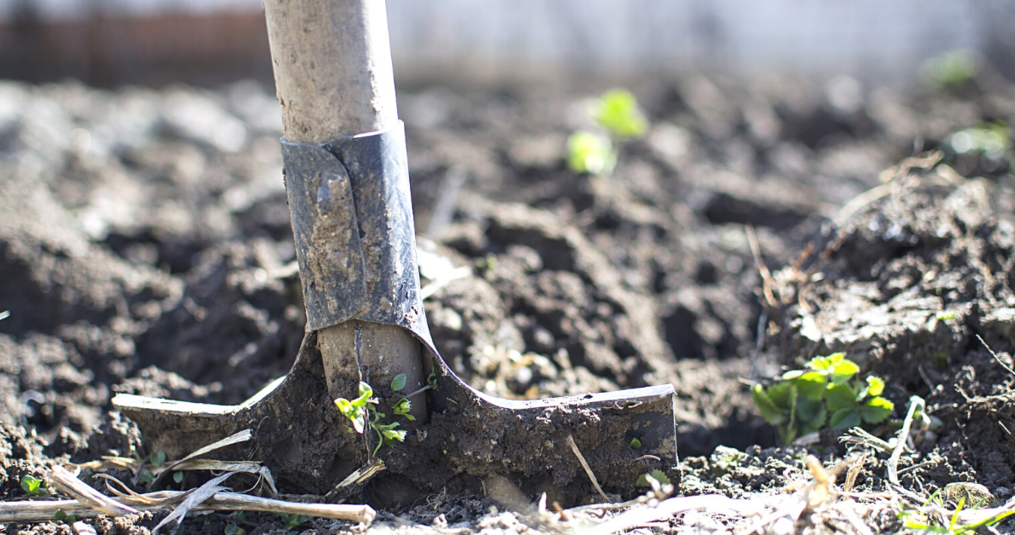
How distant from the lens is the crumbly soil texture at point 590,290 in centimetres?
168

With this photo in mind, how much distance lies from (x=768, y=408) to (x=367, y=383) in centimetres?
103

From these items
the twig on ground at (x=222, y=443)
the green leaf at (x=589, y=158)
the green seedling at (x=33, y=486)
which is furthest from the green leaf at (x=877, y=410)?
the green leaf at (x=589, y=158)

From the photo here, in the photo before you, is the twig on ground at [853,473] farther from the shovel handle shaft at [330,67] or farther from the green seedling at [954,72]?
the green seedling at [954,72]

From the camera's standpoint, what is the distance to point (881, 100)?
19.2ft

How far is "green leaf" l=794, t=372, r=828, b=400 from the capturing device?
1736mm

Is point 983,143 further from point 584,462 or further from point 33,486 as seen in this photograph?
point 33,486

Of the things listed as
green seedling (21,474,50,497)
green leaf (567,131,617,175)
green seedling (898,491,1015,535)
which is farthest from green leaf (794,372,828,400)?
green leaf (567,131,617,175)

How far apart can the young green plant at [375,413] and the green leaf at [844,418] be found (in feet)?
3.35

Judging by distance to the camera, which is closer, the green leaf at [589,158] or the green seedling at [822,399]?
the green seedling at [822,399]

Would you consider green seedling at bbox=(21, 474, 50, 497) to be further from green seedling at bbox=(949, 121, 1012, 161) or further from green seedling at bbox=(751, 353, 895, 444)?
green seedling at bbox=(949, 121, 1012, 161)

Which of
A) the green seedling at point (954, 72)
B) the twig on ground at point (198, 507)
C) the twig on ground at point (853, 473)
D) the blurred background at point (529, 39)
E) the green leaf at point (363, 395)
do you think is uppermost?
the blurred background at point (529, 39)

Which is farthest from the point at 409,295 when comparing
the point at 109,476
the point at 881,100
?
the point at 881,100

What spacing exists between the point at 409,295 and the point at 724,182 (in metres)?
2.89

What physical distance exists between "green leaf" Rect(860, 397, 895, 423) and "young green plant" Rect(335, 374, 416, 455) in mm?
1085
